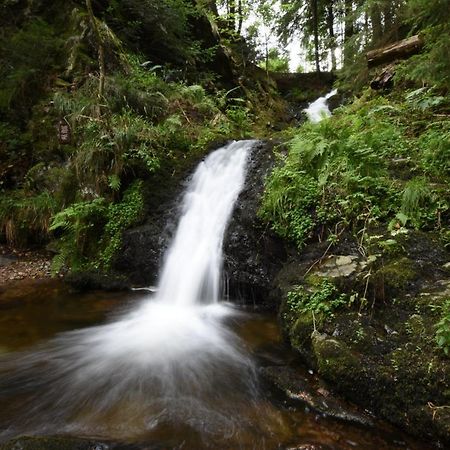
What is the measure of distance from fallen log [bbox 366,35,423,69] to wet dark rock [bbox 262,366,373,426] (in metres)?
7.60

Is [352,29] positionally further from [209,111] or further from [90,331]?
[90,331]

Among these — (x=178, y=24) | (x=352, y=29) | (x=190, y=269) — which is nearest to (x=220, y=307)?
(x=190, y=269)

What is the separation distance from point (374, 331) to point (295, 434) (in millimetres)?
1101

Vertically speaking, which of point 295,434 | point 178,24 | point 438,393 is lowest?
point 295,434

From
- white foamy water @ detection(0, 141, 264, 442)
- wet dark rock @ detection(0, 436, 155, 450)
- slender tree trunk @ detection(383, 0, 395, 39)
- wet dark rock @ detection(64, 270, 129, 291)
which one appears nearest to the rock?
white foamy water @ detection(0, 141, 264, 442)

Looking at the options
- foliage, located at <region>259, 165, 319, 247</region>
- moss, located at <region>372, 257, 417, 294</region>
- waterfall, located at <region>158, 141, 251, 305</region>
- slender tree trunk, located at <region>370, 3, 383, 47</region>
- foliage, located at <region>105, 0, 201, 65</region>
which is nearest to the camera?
moss, located at <region>372, 257, 417, 294</region>

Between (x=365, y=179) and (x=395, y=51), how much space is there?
219 inches

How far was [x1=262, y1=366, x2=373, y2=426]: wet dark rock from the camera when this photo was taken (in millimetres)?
2932

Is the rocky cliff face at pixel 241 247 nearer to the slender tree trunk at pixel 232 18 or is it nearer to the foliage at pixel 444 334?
the foliage at pixel 444 334

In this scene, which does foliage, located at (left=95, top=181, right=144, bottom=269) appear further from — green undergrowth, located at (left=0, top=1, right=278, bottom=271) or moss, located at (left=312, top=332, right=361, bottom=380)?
moss, located at (left=312, top=332, right=361, bottom=380)

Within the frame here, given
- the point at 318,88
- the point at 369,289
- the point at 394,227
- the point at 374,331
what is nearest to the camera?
the point at 374,331

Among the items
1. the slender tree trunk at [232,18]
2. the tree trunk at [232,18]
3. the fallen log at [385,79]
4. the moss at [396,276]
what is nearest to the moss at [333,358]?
the moss at [396,276]

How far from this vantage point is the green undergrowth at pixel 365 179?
160 inches

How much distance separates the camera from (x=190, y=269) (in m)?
5.71
